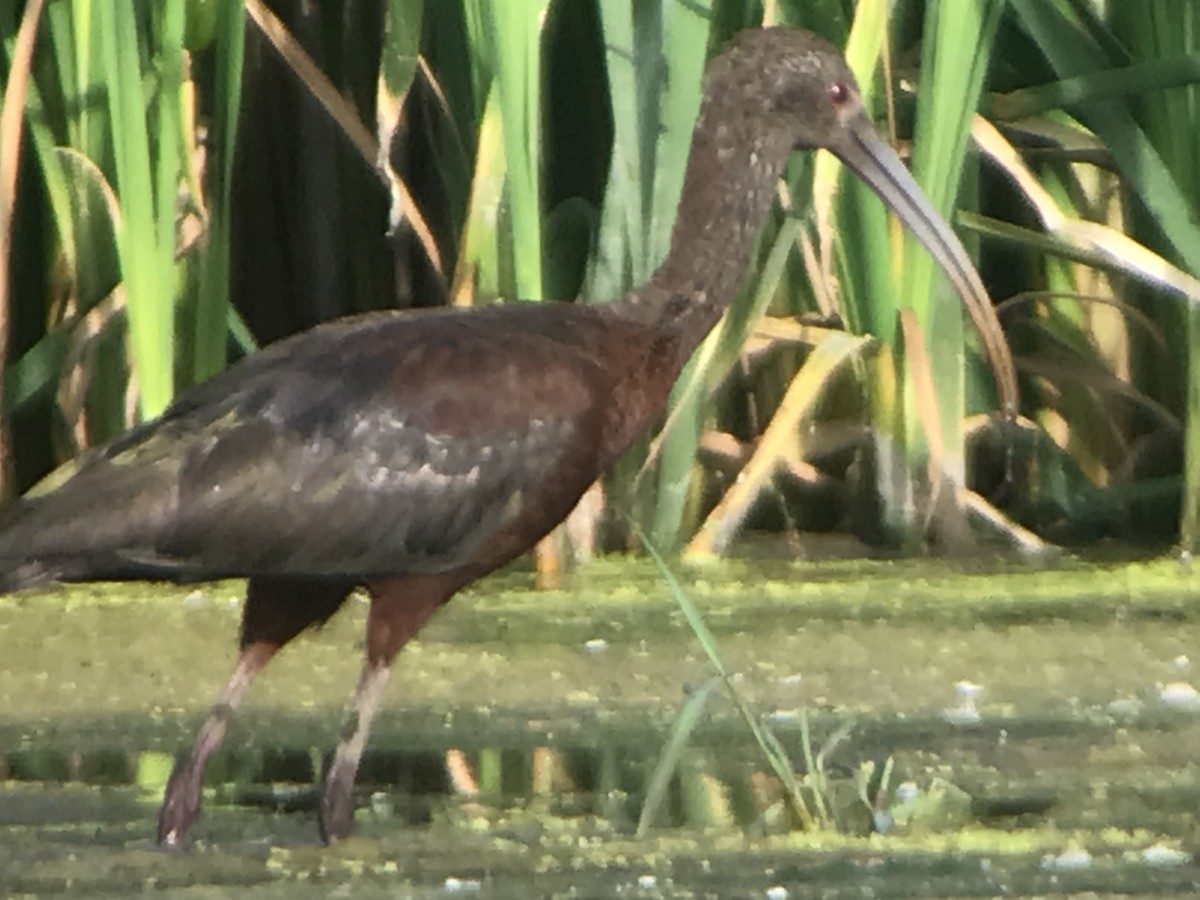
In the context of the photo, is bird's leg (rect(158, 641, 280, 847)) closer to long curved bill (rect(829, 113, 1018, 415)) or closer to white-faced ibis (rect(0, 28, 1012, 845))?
white-faced ibis (rect(0, 28, 1012, 845))

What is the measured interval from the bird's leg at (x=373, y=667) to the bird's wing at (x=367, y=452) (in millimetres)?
37

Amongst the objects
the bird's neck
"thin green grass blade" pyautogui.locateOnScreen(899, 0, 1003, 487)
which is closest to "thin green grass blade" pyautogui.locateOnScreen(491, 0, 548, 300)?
the bird's neck

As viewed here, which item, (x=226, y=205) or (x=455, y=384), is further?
(x=226, y=205)

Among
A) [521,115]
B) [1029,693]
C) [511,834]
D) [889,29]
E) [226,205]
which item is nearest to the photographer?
[511,834]

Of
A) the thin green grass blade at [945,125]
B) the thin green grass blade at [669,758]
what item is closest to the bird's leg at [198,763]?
the thin green grass blade at [669,758]

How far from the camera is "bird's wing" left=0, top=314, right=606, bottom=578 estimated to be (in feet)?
10.4

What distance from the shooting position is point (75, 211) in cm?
461

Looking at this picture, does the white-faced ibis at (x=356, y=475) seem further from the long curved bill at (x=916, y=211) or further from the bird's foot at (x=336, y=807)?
the long curved bill at (x=916, y=211)

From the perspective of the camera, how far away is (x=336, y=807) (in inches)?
123

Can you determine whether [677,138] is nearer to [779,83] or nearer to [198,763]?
[779,83]

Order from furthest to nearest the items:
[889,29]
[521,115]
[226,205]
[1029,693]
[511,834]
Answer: [889,29], [226,205], [521,115], [1029,693], [511,834]

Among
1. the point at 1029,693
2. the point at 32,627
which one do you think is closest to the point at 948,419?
the point at 1029,693

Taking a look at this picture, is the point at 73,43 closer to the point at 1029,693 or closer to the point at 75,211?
the point at 75,211

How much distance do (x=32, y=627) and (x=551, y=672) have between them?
2.98ft
